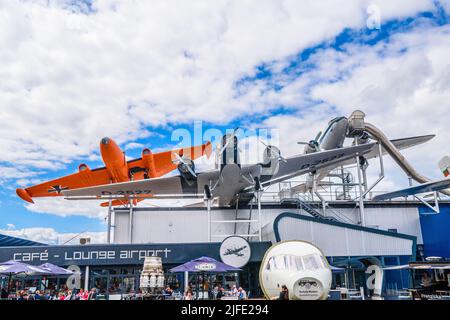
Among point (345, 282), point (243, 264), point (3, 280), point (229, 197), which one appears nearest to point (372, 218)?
point (345, 282)

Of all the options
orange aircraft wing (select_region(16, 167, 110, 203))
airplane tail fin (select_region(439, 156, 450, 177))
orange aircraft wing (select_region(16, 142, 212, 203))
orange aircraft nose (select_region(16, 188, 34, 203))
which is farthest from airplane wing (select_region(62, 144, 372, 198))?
airplane tail fin (select_region(439, 156, 450, 177))

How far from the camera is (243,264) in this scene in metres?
23.5

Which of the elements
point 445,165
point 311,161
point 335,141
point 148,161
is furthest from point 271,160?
point 445,165

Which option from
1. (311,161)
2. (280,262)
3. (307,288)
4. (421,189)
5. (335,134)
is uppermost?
(335,134)

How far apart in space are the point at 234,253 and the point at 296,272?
9.32 metres

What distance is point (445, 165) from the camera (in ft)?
108

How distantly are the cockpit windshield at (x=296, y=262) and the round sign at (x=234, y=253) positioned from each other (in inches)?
301

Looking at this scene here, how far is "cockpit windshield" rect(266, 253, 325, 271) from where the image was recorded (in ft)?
49.4

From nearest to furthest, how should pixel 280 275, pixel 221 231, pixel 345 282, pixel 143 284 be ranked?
pixel 280 275, pixel 143 284, pixel 345 282, pixel 221 231

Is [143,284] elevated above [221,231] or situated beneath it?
situated beneath

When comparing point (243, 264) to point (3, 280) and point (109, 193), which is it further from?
point (3, 280)

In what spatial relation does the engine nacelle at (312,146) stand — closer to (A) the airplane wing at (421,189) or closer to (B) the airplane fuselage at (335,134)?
(B) the airplane fuselage at (335,134)

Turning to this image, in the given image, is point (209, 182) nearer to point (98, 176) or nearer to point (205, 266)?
point (98, 176)
